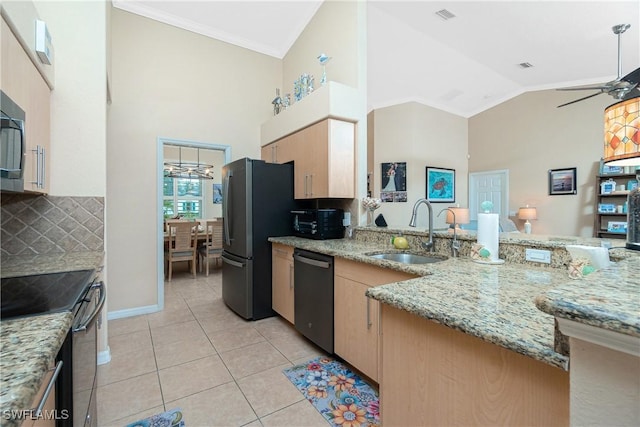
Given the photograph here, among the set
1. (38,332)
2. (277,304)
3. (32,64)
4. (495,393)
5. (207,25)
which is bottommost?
(277,304)

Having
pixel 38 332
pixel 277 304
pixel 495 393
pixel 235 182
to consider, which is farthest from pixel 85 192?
pixel 495 393

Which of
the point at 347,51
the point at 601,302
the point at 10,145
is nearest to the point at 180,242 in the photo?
the point at 10,145

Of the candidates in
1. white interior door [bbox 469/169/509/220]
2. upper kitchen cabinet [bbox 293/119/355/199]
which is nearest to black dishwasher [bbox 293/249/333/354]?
upper kitchen cabinet [bbox 293/119/355/199]

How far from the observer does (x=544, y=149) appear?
5824 mm

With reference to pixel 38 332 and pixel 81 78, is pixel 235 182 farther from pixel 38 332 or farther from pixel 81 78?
pixel 38 332

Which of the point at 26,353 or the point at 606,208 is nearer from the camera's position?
the point at 26,353

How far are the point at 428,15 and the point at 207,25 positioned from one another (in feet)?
9.64

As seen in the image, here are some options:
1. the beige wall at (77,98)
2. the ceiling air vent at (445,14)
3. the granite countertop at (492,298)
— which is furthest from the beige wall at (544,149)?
the beige wall at (77,98)

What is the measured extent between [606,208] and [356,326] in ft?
→ 18.3

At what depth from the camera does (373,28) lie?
416cm

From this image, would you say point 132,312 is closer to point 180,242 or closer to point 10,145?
point 180,242

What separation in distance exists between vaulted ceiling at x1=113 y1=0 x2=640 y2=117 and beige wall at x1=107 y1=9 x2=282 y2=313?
269mm

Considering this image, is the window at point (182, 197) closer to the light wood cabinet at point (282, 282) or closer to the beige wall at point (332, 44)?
the beige wall at point (332, 44)

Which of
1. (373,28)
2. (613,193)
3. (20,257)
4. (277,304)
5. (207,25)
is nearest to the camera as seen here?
(20,257)
